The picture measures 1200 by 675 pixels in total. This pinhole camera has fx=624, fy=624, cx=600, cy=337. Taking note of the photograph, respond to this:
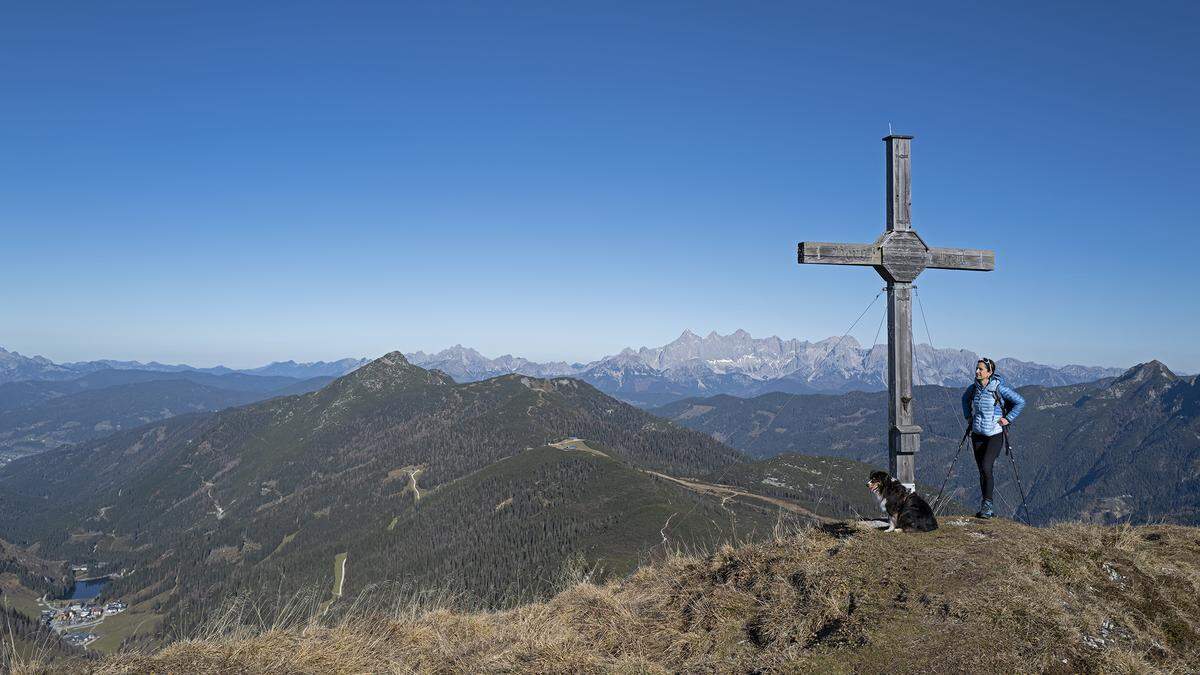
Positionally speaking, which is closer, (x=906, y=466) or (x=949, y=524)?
(x=949, y=524)

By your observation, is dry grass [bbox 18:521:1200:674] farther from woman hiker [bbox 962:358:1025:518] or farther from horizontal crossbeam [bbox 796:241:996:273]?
horizontal crossbeam [bbox 796:241:996:273]

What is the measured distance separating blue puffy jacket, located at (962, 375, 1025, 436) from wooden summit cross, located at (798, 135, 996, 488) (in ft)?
4.01

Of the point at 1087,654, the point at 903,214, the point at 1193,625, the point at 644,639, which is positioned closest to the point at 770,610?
the point at 644,639

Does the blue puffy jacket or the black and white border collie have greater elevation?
the blue puffy jacket

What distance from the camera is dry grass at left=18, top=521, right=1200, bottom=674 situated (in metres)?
7.54

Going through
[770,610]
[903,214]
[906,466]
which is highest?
[903,214]

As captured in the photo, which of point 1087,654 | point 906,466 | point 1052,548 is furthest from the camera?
point 906,466

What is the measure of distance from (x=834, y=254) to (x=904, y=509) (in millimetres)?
5521

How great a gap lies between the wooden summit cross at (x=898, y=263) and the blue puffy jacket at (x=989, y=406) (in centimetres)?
122

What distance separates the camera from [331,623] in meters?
10.6

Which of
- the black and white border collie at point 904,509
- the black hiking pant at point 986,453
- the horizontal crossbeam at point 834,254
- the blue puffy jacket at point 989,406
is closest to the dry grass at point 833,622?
the black and white border collie at point 904,509

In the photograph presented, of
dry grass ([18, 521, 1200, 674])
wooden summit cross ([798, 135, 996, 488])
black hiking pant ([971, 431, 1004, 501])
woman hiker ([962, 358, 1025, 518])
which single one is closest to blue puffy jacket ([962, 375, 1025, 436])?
woman hiker ([962, 358, 1025, 518])

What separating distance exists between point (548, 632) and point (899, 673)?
4.72 meters

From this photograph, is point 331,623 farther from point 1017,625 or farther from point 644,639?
point 1017,625
